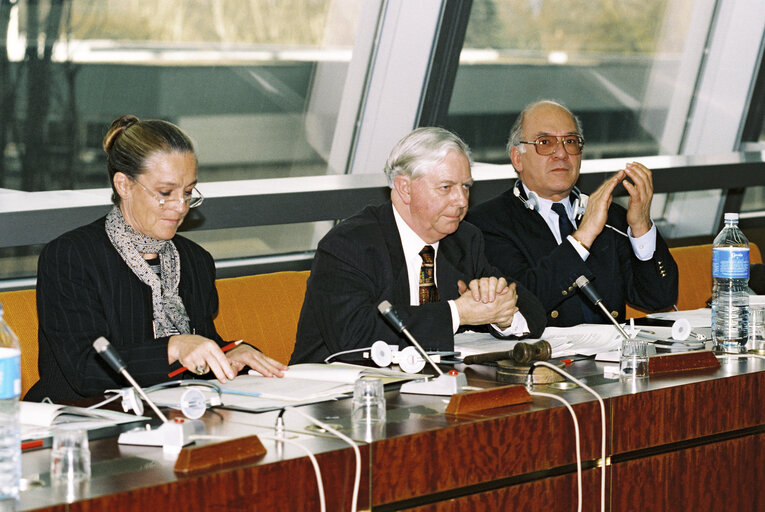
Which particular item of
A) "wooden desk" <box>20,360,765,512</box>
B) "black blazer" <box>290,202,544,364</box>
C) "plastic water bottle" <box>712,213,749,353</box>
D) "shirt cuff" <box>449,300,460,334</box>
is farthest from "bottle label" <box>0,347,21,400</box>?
"plastic water bottle" <box>712,213,749,353</box>

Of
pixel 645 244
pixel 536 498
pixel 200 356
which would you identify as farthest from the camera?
pixel 645 244

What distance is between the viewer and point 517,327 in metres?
2.94

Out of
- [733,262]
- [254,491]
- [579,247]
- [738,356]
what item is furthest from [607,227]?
[254,491]

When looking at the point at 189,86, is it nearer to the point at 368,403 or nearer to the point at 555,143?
the point at 555,143

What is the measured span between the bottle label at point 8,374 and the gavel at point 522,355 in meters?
1.13

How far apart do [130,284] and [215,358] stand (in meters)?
0.52

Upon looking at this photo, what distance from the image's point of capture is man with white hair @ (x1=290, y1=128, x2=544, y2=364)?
272 cm

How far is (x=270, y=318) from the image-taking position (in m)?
3.40

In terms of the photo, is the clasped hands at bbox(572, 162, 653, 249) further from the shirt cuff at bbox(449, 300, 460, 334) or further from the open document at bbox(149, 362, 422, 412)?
the open document at bbox(149, 362, 422, 412)

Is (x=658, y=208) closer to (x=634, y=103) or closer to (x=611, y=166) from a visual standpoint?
(x=634, y=103)

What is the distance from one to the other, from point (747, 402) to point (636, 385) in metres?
0.32

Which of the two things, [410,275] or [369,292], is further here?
[410,275]

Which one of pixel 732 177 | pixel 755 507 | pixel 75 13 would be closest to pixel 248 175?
pixel 75 13

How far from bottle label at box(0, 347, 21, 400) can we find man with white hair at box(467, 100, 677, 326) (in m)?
2.06
